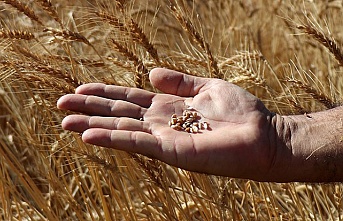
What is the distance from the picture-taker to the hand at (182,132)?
63.9 inches

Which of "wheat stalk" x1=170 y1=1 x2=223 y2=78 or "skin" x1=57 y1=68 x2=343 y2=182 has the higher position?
"wheat stalk" x1=170 y1=1 x2=223 y2=78

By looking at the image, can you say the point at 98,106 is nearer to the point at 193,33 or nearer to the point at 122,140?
the point at 122,140

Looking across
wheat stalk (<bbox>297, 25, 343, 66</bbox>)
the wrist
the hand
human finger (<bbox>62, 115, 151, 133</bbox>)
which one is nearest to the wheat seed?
the hand

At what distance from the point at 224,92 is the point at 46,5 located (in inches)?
24.0

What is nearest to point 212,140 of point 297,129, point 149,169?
point 149,169

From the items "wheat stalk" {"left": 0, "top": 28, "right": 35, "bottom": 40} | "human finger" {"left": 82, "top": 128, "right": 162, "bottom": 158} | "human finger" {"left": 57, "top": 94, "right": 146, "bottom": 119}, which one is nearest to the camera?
"human finger" {"left": 82, "top": 128, "right": 162, "bottom": 158}

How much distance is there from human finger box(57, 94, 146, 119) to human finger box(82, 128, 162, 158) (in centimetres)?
15

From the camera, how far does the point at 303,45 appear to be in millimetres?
3584

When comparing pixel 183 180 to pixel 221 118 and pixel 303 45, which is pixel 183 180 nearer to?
pixel 221 118

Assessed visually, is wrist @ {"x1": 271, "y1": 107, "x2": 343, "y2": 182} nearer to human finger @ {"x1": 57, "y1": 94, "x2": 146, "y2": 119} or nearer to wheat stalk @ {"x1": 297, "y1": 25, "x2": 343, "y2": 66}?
wheat stalk @ {"x1": 297, "y1": 25, "x2": 343, "y2": 66}

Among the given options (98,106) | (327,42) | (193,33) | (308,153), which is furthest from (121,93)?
(327,42)

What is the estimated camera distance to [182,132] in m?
1.71

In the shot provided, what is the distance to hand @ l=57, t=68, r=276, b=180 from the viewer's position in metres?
1.62

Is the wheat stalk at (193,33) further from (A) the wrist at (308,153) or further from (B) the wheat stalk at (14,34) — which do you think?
(B) the wheat stalk at (14,34)
